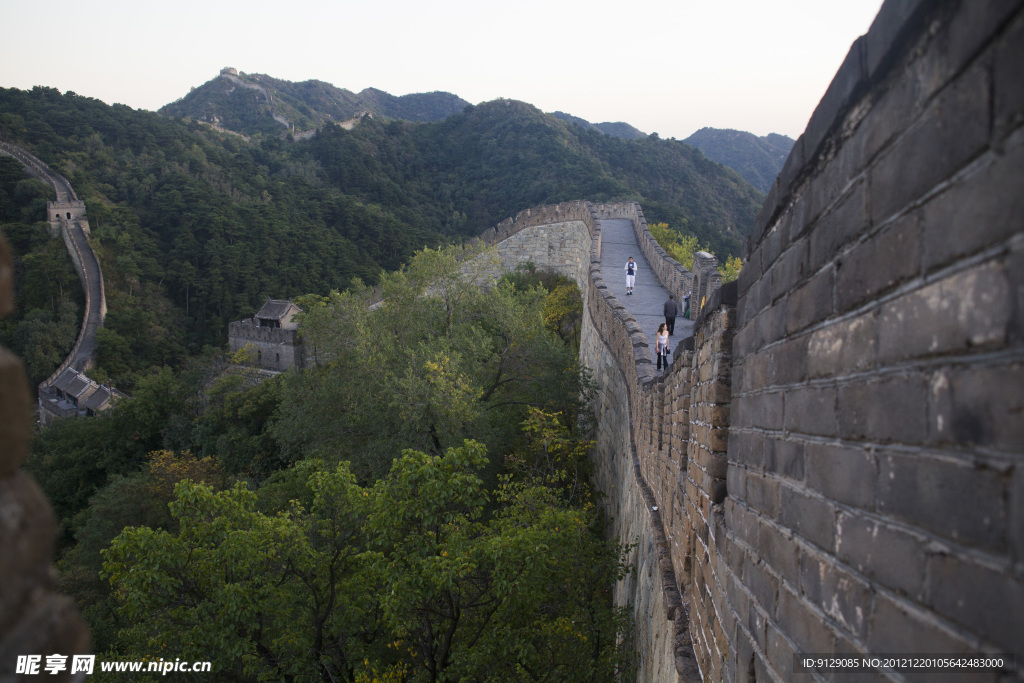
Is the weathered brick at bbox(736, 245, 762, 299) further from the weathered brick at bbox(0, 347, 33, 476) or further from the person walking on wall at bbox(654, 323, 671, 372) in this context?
the person walking on wall at bbox(654, 323, 671, 372)

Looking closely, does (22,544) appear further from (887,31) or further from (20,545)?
(887,31)

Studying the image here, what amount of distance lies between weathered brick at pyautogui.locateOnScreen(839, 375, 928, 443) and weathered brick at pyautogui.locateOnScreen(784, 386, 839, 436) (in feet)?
0.21

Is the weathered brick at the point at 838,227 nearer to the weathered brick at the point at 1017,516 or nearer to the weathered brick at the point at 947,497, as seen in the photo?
the weathered brick at the point at 947,497

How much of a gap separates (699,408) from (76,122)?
8158 centimetres

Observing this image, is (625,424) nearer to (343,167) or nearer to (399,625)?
(399,625)

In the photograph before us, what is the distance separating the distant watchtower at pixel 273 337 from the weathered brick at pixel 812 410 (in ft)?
121

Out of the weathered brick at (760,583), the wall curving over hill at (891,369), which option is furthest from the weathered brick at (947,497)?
the weathered brick at (760,583)

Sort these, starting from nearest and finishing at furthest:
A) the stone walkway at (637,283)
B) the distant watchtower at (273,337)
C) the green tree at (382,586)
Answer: the green tree at (382,586) < the stone walkway at (637,283) < the distant watchtower at (273,337)

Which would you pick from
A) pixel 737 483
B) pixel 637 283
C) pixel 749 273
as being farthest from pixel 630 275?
pixel 737 483

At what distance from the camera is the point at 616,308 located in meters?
11.2

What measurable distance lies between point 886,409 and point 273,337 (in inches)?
1582

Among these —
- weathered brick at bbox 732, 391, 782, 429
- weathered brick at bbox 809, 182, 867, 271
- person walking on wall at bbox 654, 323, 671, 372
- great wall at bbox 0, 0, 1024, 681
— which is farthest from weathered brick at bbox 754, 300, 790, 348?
person walking on wall at bbox 654, 323, 671, 372

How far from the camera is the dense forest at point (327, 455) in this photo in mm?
7086

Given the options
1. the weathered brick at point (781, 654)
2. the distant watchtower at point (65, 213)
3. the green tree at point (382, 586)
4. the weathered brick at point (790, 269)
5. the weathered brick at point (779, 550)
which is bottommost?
the green tree at point (382, 586)
